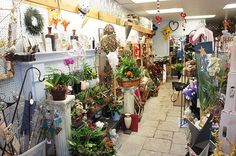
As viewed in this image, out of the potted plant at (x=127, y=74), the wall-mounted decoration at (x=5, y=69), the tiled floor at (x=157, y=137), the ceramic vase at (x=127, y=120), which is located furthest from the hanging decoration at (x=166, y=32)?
the wall-mounted decoration at (x=5, y=69)

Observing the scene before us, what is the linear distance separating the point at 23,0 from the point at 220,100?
244cm

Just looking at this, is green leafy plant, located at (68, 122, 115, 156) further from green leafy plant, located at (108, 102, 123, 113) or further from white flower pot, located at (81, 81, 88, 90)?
green leafy plant, located at (108, 102, 123, 113)

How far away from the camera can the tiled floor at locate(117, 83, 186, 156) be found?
319 centimetres

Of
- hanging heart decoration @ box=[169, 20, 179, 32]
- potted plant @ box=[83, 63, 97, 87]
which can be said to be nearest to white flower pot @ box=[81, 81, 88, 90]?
potted plant @ box=[83, 63, 97, 87]

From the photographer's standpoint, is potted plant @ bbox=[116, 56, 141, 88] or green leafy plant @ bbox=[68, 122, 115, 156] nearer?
green leafy plant @ bbox=[68, 122, 115, 156]

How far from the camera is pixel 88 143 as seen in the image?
236 cm

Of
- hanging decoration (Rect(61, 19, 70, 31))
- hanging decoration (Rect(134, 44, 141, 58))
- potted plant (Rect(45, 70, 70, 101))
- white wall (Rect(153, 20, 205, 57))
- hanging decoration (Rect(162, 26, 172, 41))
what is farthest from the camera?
white wall (Rect(153, 20, 205, 57))

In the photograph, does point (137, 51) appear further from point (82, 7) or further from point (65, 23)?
point (65, 23)

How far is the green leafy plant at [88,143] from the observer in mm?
2264

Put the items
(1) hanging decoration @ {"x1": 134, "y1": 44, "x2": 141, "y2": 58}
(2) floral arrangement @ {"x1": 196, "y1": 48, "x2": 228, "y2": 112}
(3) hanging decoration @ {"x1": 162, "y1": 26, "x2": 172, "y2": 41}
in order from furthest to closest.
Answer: (3) hanging decoration @ {"x1": 162, "y1": 26, "x2": 172, "y2": 41}
(1) hanging decoration @ {"x1": 134, "y1": 44, "x2": 141, "y2": 58}
(2) floral arrangement @ {"x1": 196, "y1": 48, "x2": 228, "y2": 112}

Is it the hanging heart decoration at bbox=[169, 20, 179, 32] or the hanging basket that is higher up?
the hanging heart decoration at bbox=[169, 20, 179, 32]

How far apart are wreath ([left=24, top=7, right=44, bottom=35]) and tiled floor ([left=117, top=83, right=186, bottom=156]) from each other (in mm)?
2153

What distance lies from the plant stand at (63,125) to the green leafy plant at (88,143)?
0.25 feet

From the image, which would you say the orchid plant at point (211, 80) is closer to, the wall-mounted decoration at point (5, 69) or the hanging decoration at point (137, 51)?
the wall-mounted decoration at point (5, 69)
